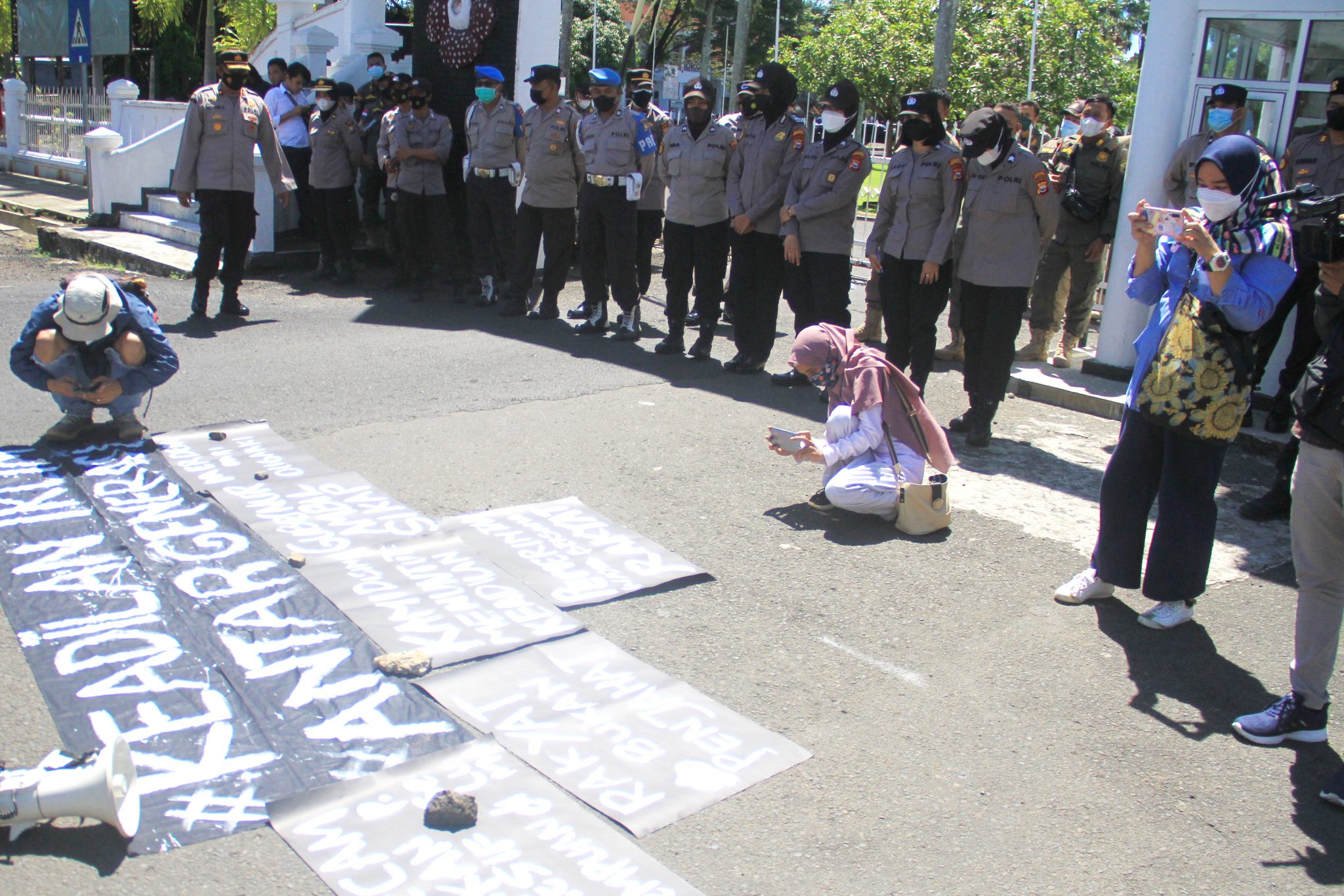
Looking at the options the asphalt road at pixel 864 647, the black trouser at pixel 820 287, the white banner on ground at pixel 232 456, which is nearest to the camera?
the asphalt road at pixel 864 647

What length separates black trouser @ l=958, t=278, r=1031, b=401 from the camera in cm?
667

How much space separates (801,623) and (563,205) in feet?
19.7

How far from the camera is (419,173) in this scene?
34.2 feet

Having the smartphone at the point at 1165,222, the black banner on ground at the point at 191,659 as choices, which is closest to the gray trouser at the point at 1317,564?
the smartphone at the point at 1165,222

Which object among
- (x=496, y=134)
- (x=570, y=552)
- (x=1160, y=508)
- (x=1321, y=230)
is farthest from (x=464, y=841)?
(x=496, y=134)

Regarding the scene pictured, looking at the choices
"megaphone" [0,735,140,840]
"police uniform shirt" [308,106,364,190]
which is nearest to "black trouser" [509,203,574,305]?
"police uniform shirt" [308,106,364,190]

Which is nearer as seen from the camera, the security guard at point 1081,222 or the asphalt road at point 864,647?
the asphalt road at point 864,647

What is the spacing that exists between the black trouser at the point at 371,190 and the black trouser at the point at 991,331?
6.94 meters

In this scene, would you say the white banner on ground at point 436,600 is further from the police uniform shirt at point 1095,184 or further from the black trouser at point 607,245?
the police uniform shirt at point 1095,184

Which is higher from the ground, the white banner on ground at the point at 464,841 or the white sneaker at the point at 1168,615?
the white sneaker at the point at 1168,615

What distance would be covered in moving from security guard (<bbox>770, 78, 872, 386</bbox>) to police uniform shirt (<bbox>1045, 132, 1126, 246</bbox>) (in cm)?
182

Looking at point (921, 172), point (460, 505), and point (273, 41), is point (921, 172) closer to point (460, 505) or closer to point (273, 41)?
point (460, 505)

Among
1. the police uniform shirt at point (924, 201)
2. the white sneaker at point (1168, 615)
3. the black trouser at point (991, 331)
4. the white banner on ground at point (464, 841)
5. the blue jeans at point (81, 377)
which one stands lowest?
the white banner on ground at point (464, 841)

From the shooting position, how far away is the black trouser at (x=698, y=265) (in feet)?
28.2
